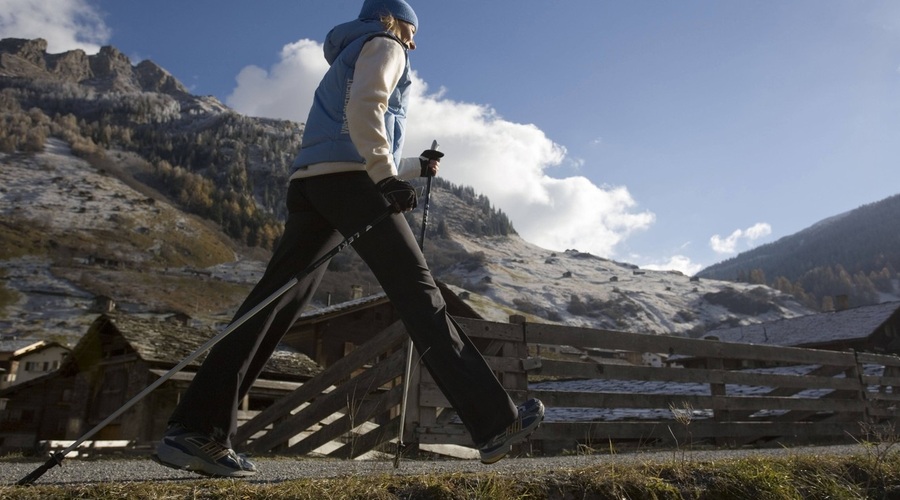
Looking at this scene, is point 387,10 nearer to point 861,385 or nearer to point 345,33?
point 345,33

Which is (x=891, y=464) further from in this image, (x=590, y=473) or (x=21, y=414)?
(x=21, y=414)

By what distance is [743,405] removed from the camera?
830 centimetres

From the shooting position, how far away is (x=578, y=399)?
7000 millimetres

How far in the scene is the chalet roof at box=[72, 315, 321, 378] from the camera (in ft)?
69.3

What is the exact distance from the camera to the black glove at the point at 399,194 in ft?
10.2

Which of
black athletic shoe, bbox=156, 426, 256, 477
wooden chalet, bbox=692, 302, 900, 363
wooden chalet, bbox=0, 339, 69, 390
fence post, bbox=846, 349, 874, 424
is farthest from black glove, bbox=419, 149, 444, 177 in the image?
wooden chalet, bbox=0, 339, 69, 390

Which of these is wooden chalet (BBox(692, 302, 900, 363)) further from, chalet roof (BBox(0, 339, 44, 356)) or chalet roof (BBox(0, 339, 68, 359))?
chalet roof (BBox(0, 339, 44, 356))

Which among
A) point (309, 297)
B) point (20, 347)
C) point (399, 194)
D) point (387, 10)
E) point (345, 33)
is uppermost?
point (20, 347)

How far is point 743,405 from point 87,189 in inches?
6488

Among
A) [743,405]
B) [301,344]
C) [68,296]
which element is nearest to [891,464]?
[743,405]

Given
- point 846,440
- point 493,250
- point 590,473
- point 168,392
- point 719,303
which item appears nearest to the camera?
point 590,473

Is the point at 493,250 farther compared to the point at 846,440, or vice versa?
the point at 493,250

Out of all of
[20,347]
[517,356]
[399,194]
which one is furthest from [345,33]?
[20,347]

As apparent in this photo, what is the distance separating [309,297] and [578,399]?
4.29 m
